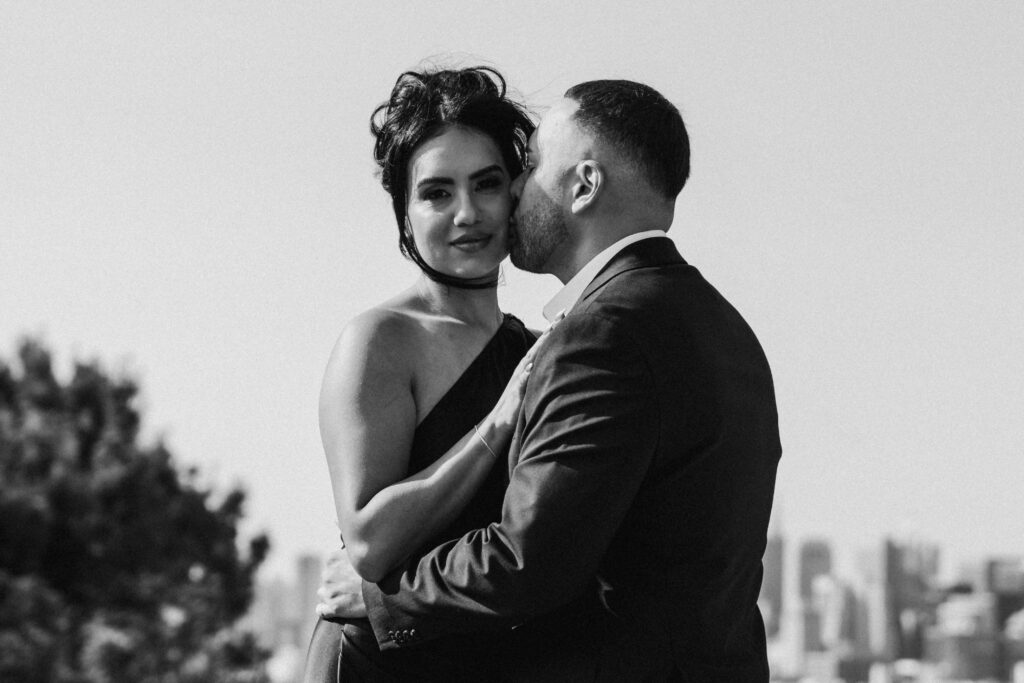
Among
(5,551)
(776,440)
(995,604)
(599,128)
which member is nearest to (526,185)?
(599,128)

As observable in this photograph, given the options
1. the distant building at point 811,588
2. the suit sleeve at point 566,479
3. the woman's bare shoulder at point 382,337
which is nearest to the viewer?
the suit sleeve at point 566,479

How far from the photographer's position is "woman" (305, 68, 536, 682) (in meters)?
4.13

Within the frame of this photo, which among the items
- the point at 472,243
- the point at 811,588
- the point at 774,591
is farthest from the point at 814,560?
the point at 472,243

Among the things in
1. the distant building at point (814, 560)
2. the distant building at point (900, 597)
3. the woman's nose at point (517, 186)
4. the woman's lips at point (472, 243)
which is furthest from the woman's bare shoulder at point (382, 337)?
the distant building at point (814, 560)

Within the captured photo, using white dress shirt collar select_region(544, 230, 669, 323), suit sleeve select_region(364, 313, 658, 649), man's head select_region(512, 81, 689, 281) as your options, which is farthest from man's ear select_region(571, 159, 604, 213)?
suit sleeve select_region(364, 313, 658, 649)

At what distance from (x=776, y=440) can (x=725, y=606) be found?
1.66ft

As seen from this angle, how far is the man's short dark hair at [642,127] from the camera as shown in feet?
13.2

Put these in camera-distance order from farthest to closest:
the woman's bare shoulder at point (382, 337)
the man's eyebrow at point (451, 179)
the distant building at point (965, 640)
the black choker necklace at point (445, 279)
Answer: the distant building at point (965, 640), the black choker necklace at point (445, 279), the man's eyebrow at point (451, 179), the woman's bare shoulder at point (382, 337)

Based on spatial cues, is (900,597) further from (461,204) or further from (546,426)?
(546,426)

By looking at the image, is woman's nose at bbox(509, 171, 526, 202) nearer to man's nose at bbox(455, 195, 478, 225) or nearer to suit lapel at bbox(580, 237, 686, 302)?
man's nose at bbox(455, 195, 478, 225)

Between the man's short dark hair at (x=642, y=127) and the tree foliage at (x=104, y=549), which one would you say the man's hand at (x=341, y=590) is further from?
the tree foliage at (x=104, y=549)

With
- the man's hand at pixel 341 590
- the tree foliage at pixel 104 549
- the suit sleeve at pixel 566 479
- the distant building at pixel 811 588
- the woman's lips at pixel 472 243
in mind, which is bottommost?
the distant building at pixel 811 588

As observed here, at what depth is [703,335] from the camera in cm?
377

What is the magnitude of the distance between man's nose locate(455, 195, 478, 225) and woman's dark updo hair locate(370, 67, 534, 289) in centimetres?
21
